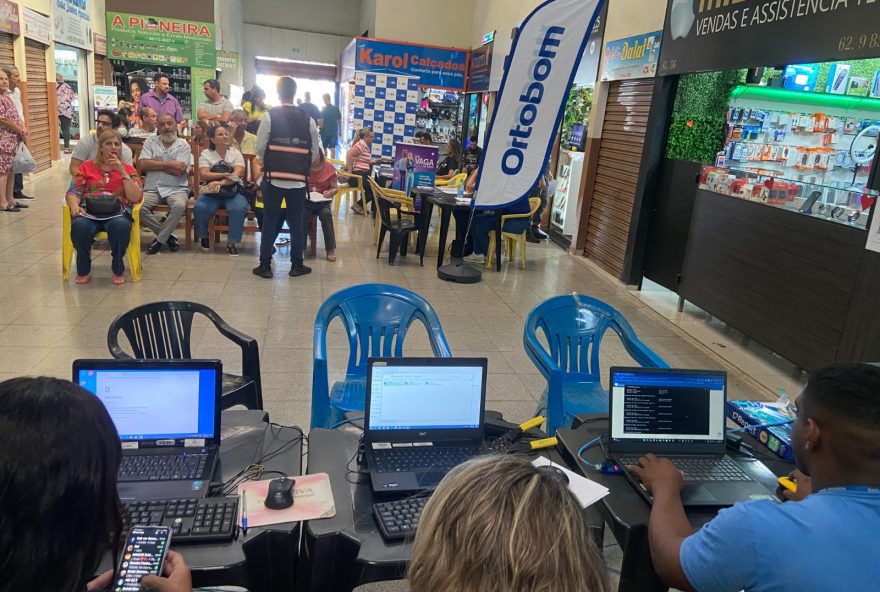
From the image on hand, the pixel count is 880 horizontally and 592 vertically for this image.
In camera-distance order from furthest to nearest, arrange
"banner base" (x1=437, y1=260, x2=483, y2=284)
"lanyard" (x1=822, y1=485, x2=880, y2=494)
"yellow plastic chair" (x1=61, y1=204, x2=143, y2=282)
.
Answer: "banner base" (x1=437, y1=260, x2=483, y2=284) → "yellow plastic chair" (x1=61, y1=204, x2=143, y2=282) → "lanyard" (x1=822, y1=485, x2=880, y2=494)

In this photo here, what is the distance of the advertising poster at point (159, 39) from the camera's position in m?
14.1

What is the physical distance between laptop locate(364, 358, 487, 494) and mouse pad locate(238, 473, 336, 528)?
19 centimetres

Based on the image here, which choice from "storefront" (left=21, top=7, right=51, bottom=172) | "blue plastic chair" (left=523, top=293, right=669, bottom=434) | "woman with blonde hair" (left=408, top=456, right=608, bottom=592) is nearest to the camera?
"woman with blonde hair" (left=408, top=456, right=608, bottom=592)

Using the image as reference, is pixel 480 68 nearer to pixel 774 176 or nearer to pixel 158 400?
pixel 774 176

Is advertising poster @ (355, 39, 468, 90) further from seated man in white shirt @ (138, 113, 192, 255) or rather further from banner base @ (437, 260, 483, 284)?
banner base @ (437, 260, 483, 284)

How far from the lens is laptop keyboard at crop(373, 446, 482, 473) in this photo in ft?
6.00

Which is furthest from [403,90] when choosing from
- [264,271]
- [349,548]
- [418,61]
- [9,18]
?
[349,548]

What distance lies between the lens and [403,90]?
44.3 feet

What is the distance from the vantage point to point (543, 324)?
10.6 feet

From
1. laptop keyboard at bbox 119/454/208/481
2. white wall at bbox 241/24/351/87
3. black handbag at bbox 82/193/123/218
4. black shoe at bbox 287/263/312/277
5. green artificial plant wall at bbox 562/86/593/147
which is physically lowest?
black shoe at bbox 287/263/312/277

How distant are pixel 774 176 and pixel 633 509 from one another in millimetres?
4052

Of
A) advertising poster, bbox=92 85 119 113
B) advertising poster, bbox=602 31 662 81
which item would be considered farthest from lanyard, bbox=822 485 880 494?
advertising poster, bbox=92 85 119 113

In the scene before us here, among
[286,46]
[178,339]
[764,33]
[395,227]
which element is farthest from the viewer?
[286,46]

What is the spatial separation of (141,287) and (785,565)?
5.30 meters
